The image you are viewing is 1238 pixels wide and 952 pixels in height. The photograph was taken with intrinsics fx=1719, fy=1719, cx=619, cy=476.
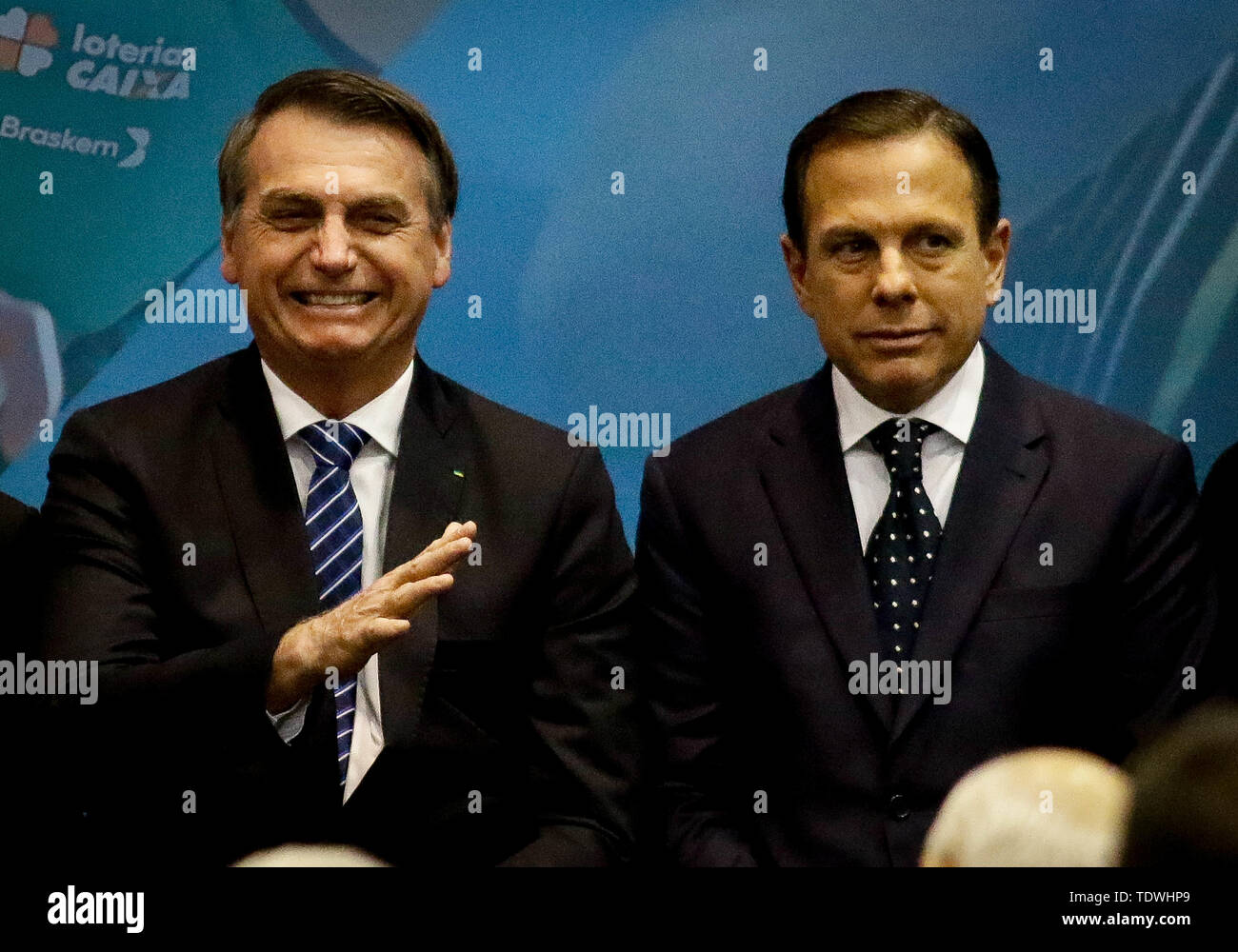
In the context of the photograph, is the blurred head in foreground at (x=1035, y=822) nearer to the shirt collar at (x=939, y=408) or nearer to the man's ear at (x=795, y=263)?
the shirt collar at (x=939, y=408)

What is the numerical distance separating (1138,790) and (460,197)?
213 centimetres

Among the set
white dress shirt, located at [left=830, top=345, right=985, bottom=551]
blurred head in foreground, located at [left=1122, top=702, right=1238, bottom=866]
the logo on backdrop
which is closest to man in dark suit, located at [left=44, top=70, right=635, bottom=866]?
the logo on backdrop

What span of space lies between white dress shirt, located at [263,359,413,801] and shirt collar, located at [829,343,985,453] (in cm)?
86

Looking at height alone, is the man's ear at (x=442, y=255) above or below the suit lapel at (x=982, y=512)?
above

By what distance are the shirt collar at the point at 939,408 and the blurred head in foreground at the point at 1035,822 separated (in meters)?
1.23

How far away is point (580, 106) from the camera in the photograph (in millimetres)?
3596

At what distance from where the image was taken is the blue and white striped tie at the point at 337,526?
3201 millimetres

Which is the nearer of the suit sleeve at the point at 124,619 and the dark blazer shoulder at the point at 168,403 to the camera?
the suit sleeve at the point at 124,619

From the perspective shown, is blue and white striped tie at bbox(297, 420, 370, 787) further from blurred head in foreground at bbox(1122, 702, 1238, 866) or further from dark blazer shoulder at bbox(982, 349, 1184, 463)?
blurred head in foreground at bbox(1122, 702, 1238, 866)

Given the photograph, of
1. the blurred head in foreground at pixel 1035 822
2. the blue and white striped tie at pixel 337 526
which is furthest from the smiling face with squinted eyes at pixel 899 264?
the blurred head in foreground at pixel 1035 822

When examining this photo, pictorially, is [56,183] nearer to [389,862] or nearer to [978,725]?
[389,862]

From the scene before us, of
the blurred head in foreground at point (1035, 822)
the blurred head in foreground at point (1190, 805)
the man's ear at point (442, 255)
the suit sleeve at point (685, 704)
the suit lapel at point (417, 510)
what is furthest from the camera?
the man's ear at point (442, 255)

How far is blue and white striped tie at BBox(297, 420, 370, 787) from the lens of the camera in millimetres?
3201
